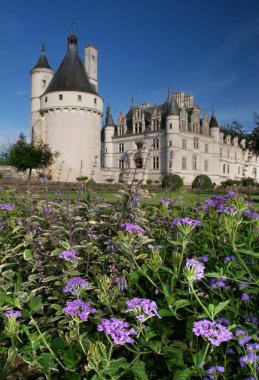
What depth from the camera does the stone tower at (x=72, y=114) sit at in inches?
1383

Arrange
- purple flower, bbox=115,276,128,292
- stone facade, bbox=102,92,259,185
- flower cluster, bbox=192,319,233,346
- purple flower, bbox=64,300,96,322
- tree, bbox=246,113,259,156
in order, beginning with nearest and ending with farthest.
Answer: flower cluster, bbox=192,319,233,346
purple flower, bbox=64,300,96,322
purple flower, bbox=115,276,128,292
tree, bbox=246,113,259,156
stone facade, bbox=102,92,259,185

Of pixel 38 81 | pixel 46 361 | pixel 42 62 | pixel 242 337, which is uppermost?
pixel 42 62

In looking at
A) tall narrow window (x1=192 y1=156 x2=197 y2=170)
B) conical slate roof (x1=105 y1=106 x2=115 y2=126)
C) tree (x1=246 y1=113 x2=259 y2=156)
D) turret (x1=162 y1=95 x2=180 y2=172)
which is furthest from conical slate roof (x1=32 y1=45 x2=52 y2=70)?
tree (x1=246 y1=113 x2=259 y2=156)

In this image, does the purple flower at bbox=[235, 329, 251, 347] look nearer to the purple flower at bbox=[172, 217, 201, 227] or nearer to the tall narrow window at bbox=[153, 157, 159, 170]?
the purple flower at bbox=[172, 217, 201, 227]

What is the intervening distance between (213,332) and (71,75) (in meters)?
36.6

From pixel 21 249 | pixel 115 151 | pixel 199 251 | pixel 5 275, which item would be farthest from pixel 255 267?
pixel 115 151

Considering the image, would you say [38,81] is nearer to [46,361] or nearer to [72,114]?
[72,114]

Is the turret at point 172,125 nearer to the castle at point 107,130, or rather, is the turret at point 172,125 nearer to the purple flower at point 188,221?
the castle at point 107,130

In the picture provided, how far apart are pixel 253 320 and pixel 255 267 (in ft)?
1.67

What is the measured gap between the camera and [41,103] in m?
37.0

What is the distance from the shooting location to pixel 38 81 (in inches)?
1558

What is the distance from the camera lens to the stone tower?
3512cm

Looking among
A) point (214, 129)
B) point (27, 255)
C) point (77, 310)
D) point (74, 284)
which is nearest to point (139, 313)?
point (77, 310)

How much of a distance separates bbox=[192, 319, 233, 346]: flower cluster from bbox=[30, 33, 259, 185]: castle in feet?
81.6
